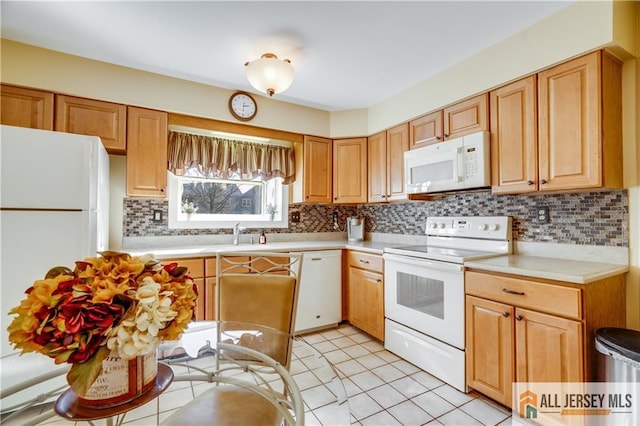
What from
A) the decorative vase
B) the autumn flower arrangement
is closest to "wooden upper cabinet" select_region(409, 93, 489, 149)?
the autumn flower arrangement

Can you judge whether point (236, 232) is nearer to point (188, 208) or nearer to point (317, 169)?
point (188, 208)

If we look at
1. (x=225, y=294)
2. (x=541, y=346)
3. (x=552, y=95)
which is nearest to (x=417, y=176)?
(x=552, y=95)

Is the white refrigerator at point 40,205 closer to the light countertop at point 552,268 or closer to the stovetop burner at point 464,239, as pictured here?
the stovetop burner at point 464,239

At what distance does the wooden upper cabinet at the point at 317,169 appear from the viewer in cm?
331

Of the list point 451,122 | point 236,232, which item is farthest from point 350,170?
point 236,232

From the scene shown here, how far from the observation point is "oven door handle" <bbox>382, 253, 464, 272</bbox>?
2.00 meters

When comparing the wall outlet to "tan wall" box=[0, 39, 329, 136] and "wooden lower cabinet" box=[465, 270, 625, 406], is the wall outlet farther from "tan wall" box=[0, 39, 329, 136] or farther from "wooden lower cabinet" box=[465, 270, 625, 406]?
"tan wall" box=[0, 39, 329, 136]

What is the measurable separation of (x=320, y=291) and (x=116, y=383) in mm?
2352

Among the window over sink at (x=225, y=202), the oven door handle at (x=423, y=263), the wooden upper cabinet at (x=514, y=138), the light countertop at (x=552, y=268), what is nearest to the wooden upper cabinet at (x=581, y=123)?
the wooden upper cabinet at (x=514, y=138)

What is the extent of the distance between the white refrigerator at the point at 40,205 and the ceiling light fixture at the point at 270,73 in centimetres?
112

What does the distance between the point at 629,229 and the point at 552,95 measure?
911 mm

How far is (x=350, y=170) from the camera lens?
11.1 ft

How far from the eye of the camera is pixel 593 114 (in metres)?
1.65

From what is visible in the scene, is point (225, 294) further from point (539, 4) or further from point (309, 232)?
point (539, 4)
